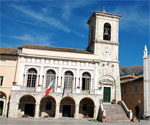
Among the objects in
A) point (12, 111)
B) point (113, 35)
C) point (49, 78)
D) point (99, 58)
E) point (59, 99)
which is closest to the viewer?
point (12, 111)

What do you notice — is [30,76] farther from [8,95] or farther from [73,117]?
[73,117]

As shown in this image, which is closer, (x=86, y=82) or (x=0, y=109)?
(x=0, y=109)

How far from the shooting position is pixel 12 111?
957 inches

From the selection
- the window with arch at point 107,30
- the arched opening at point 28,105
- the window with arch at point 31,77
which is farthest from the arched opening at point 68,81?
the window with arch at point 107,30

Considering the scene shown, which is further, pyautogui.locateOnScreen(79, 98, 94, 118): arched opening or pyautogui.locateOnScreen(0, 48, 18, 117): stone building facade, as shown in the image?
pyautogui.locateOnScreen(79, 98, 94, 118): arched opening

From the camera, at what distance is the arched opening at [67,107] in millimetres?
27797

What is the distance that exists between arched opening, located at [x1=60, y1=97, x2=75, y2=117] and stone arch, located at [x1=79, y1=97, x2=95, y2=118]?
A: 122 cm

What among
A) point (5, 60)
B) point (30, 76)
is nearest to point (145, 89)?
point (30, 76)

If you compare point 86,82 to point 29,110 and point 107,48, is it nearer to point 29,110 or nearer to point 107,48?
point 107,48

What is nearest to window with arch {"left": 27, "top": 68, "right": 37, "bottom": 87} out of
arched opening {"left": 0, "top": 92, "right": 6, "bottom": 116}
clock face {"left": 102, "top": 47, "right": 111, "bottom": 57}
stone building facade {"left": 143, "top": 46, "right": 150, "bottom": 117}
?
arched opening {"left": 0, "top": 92, "right": 6, "bottom": 116}

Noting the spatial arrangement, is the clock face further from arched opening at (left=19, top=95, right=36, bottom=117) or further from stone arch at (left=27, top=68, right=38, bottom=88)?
arched opening at (left=19, top=95, right=36, bottom=117)

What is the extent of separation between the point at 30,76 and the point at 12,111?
18.2 feet

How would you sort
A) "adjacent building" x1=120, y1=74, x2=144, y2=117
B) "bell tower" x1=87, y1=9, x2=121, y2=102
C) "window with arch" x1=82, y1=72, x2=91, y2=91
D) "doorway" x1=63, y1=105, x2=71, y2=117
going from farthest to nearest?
1. "adjacent building" x1=120, y1=74, x2=144, y2=117
2. "bell tower" x1=87, y1=9, x2=121, y2=102
3. "window with arch" x1=82, y1=72, x2=91, y2=91
4. "doorway" x1=63, y1=105, x2=71, y2=117

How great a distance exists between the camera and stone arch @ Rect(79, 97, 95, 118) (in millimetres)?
28141
